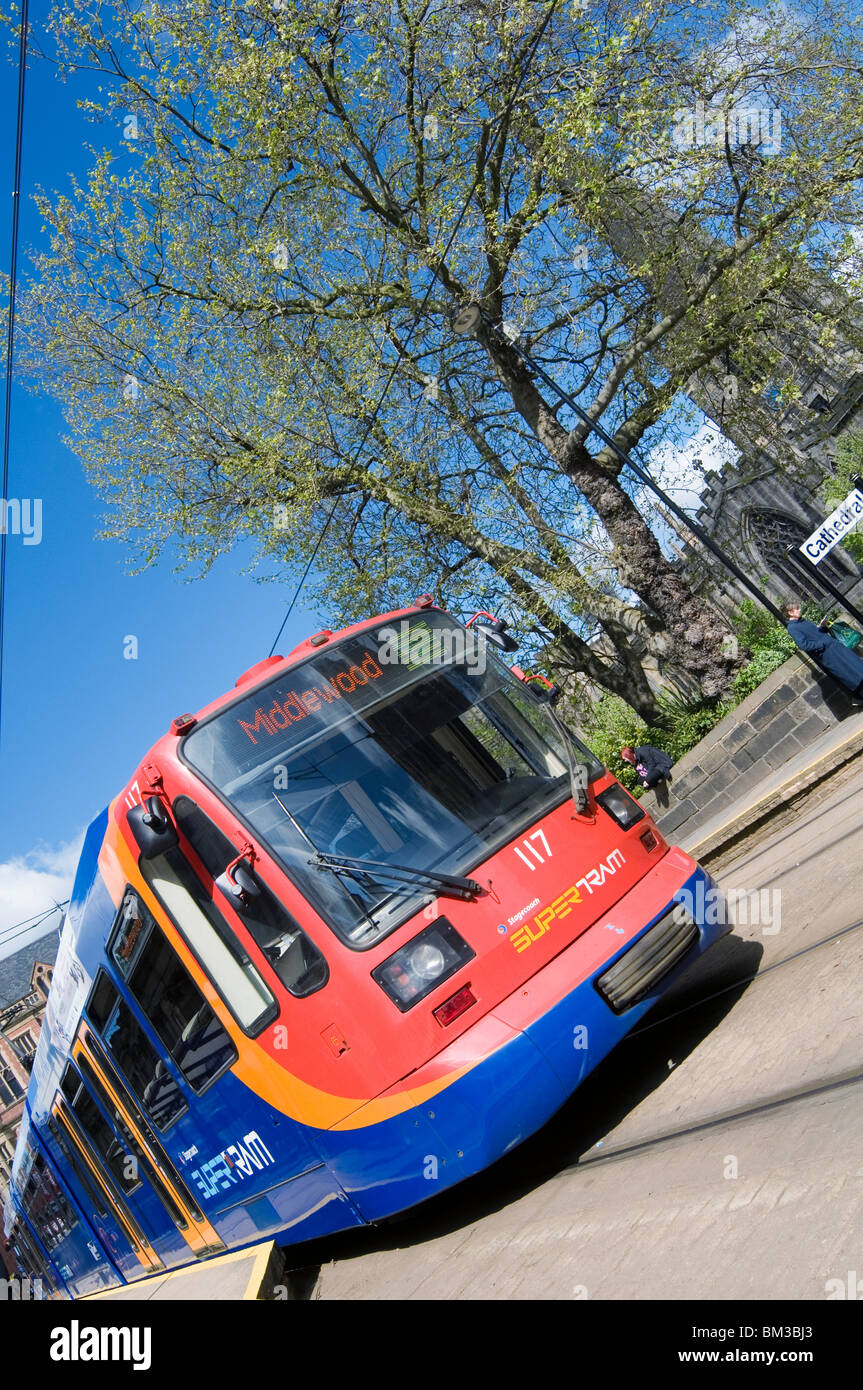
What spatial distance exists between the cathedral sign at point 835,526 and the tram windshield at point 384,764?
7532 mm

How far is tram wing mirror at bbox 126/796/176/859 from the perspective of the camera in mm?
5895

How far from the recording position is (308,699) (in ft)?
21.0

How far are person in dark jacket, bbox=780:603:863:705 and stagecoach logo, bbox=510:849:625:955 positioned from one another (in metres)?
7.75

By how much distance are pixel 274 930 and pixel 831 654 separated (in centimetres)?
977

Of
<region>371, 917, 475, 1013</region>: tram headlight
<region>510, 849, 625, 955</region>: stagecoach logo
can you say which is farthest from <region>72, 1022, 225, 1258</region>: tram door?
<region>510, 849, 625, 955</region>: stagecoach logo

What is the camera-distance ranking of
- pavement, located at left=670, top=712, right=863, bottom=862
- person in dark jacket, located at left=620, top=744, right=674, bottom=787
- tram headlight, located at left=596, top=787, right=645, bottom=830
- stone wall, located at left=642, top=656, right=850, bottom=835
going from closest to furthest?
1. tram headlight, located at left=596, top=787, right=645, bottom=830
2. pavement, located at left=670, top=712, right=863, bottom=862
3. stone wall, located at left=642, top=656, right=850, bottom=835
4. person in dark jacket, located at left=620, top=744, right=674, bottom=787

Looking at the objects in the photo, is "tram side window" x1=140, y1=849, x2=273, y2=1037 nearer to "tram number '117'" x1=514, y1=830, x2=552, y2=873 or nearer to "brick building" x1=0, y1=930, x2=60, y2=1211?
"tram number '117'" x1=514, y1=830, x2=552, y2=873

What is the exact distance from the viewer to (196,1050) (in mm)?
6438

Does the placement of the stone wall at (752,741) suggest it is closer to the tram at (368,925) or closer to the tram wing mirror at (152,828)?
the tram at (368,925)
